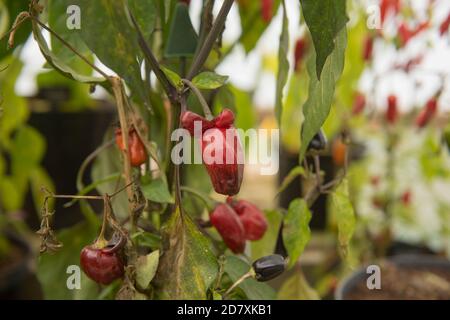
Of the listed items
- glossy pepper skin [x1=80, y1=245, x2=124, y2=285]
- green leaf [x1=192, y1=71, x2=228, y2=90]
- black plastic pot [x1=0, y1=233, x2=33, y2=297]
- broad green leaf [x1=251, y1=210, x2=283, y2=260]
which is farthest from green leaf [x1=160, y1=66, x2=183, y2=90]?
black plastic pot [x1=0, y1=233, x2=33, y2=297]

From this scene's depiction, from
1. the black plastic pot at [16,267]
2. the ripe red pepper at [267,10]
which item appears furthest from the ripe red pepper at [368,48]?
the black plastic pot at [16,267]

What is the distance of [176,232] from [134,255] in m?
0.03

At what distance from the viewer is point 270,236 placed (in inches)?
23.0

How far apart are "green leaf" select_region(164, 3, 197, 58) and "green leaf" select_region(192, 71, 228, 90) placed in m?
0.09

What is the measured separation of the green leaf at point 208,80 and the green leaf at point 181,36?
0.29 ft

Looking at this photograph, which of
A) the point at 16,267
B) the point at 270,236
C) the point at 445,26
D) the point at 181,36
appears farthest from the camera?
the point at 16,267

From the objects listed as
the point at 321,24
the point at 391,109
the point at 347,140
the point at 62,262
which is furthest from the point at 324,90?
the point at 391,109

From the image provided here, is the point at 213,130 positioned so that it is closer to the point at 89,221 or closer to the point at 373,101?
the point at 89,221

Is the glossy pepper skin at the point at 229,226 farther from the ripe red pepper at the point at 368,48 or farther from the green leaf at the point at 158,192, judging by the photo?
the ripe red pepper at the point at 368,48

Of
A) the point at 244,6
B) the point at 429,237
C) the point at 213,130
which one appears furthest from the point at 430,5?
the point at 213,130

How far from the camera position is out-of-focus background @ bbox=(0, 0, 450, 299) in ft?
2.52

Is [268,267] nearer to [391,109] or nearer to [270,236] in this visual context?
[270,236]

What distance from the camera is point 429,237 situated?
45.7 inches

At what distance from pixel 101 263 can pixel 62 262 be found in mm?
213
